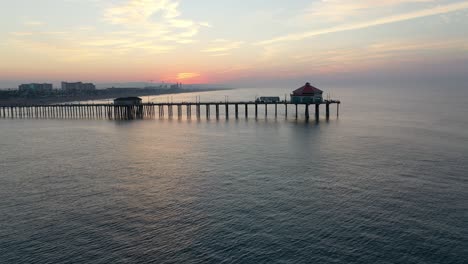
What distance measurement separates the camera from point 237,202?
3622cm

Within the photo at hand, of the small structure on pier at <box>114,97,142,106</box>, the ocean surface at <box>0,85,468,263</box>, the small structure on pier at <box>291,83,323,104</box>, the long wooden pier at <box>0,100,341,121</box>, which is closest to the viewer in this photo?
the ocean surface at <box>0,85,468,263</box>

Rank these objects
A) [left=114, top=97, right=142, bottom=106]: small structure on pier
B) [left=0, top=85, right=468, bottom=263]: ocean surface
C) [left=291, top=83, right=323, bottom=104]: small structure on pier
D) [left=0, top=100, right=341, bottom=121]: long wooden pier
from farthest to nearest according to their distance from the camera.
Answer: [left=114, top=97, right=142, bottom=106]: small structure on pier < [left=0, top=100, right=341, bottom=121]: long wooden pier < [left=291, top=83, right=323, bottom=104]: small structure on pier < [left=0, top=85, right=468, bottom=263]: ocean surface

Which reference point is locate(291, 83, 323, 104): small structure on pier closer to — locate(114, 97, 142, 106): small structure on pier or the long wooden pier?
the long wooden pier

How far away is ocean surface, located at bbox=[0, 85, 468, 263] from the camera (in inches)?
1055

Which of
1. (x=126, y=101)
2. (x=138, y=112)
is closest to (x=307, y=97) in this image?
(x=138, y=112)

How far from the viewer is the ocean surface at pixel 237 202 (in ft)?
87.9

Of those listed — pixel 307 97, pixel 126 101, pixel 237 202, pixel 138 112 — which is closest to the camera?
pixel 237 202

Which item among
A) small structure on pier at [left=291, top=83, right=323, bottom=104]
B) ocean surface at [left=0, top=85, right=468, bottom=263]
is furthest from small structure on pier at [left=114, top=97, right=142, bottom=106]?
ocean surface at [left=0, top=85, right=468, bottom=263]

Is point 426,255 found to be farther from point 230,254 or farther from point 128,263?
point 128,263

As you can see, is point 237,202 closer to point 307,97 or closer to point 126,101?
point 307,97

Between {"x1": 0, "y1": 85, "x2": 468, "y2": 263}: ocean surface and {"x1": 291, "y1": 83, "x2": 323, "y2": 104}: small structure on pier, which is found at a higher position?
{"x1": 291, "y1": 83, "x2": 323, "y2": 104}: small structure on pier

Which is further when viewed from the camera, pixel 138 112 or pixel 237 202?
pixel 138 112

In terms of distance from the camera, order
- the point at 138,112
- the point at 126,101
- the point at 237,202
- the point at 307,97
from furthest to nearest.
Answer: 1. the point at 138,112
2. the point at 126,101
3. the point at 307,97
4. the point at 237,202

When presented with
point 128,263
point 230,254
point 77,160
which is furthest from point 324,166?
point 77,160
